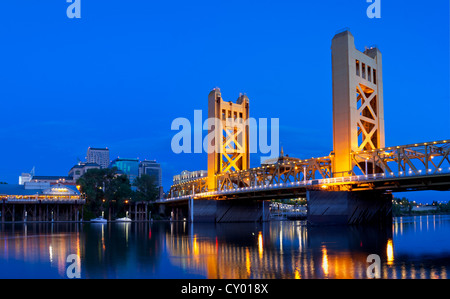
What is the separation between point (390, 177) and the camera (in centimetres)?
5562

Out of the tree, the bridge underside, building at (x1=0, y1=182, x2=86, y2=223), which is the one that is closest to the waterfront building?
building at (x1=0, y1=182, x2=86, y2=223)

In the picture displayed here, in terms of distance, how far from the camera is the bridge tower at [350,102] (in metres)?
66.7

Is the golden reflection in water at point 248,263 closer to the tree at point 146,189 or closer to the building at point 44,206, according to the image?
the building at point 44,206

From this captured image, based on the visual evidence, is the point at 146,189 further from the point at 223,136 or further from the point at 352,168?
the point at 352,168

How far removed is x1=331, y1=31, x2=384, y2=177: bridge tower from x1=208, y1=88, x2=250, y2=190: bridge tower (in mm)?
35449

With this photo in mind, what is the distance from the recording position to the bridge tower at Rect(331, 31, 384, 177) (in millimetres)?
66744

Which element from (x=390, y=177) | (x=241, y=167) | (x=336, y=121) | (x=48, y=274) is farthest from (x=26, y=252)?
(x=241, y=167)

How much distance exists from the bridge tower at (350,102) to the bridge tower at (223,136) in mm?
35449

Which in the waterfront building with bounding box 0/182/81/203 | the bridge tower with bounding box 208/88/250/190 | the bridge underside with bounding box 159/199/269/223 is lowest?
the bridge underside with bounding box 159/199/269/223

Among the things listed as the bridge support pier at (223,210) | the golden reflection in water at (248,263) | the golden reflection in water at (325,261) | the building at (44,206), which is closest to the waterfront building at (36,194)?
the building at (44,206)

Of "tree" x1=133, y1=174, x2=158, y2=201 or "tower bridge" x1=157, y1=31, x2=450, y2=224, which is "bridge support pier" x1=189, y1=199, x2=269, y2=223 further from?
"tree" x1=133, y1=174, x2=158, y2=201

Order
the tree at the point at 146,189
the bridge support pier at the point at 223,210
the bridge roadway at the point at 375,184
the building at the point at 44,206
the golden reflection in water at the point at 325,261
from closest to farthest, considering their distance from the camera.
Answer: the golden reflection in water at the point at 325,261 → the bridge roadway at the point at 375,184 → the bridge support pier at the point at 223,210 → the building at the point at 44,206 → the tree at the point at 146,189
